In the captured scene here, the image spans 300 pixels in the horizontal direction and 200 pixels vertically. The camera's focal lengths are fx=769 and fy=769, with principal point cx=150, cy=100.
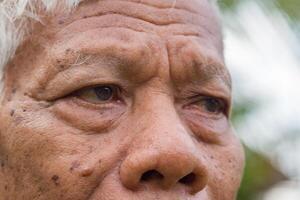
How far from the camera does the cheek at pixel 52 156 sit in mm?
2266

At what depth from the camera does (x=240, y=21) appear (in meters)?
4.24

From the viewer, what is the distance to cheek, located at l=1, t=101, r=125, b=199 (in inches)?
89.2

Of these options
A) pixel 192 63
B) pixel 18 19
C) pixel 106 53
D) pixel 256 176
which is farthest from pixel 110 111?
pixel 256 176

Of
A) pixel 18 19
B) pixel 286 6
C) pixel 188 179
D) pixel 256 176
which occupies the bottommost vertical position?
pixel 256 176

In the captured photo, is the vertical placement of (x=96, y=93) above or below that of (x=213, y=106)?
above

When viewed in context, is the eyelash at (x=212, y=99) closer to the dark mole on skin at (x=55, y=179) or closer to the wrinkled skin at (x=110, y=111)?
the wrinkled skin at (x=110, y=111)

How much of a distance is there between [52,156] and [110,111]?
0.23 meters

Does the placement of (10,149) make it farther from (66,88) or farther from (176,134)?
(176,134)

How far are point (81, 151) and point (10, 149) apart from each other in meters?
0.23

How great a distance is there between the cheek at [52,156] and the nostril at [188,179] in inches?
8.5

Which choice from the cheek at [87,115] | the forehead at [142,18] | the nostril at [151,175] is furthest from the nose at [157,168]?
the forehead at [142,18]

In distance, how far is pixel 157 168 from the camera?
222 centimetres

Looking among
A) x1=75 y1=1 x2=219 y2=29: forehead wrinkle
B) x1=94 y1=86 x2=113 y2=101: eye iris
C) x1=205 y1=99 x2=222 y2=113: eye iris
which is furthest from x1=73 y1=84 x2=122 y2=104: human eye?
x1=205 y1=99 x2=222 y2=113: eye iris

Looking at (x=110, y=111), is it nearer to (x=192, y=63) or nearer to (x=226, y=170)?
(x=192, y=63)
